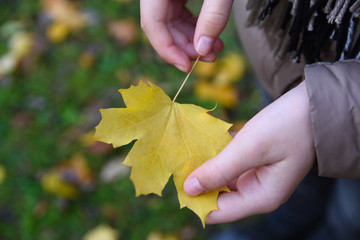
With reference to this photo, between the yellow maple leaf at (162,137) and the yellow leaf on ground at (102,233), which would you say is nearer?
the yellow maple leaf at (162,137)

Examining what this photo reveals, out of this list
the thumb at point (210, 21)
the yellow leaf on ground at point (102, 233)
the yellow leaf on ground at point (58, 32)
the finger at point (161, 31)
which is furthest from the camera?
the yellow leaf on ground at point (58, 32)

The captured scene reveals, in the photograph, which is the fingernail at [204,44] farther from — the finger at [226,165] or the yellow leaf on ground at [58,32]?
the yellow leaf on ground at [58,32]

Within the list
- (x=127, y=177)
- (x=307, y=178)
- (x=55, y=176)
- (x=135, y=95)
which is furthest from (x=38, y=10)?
(x=307, y=178)

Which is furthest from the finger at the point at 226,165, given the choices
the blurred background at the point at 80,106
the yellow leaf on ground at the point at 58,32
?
the yellow leaf on ground at the point at 58,32

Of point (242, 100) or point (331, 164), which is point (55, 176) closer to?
point (242, 100)

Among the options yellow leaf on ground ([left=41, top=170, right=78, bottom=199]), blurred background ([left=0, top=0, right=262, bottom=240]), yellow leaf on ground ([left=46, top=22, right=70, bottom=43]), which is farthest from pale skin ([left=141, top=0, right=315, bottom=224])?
yellow leaf on ground ([left=46, top=22, right=70, bottom=43])

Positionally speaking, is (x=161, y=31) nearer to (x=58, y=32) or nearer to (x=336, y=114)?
(x=336, y=114)

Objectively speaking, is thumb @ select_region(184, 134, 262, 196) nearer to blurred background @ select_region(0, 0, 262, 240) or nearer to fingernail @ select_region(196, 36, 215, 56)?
fingernail @ select_region(196, 36, 215, 56)
